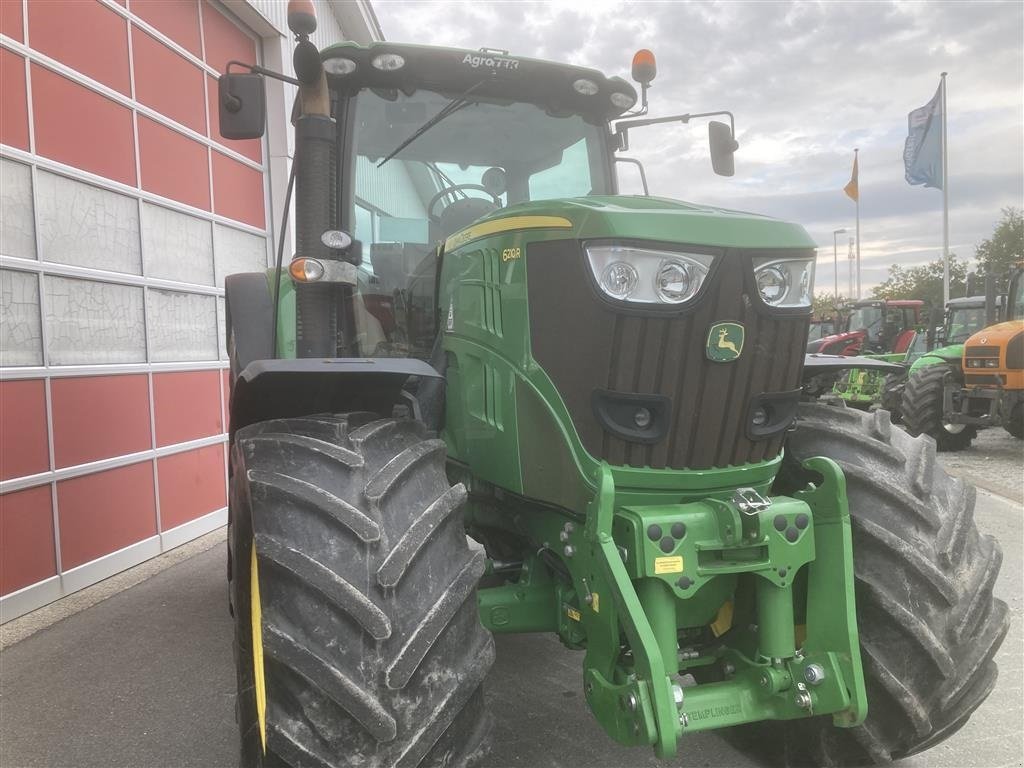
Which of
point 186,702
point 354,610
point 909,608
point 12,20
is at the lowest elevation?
point 186,702

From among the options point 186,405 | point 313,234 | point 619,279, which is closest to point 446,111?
point 313,234

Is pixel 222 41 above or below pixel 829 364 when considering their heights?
above

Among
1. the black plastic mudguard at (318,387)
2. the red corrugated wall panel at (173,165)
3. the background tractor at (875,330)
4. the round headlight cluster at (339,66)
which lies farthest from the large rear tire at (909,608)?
the background tractor at (875,330)

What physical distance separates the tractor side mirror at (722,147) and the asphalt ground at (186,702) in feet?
7.77

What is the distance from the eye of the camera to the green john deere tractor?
5.91 feet

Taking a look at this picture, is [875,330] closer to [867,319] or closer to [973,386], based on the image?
[867,319]

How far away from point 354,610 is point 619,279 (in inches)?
40.8

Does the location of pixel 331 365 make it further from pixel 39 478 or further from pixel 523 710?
pixel 39 478

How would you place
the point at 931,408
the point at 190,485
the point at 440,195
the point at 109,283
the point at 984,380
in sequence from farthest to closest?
the point at 931,408, the point at 984,380, the point at 190,485, the point at 109,283, the point at 440,195

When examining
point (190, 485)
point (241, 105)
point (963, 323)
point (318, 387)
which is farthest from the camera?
point (963, 323)

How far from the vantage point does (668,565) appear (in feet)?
6.40

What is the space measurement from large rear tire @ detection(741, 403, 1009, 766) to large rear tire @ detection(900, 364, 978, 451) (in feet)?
27.9

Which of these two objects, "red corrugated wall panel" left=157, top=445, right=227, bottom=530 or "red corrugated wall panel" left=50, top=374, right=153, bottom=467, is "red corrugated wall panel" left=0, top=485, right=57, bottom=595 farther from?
"red corrugated wall panel" left=157, top=445, right=227, bottom=530

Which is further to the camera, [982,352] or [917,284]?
[917,284]
